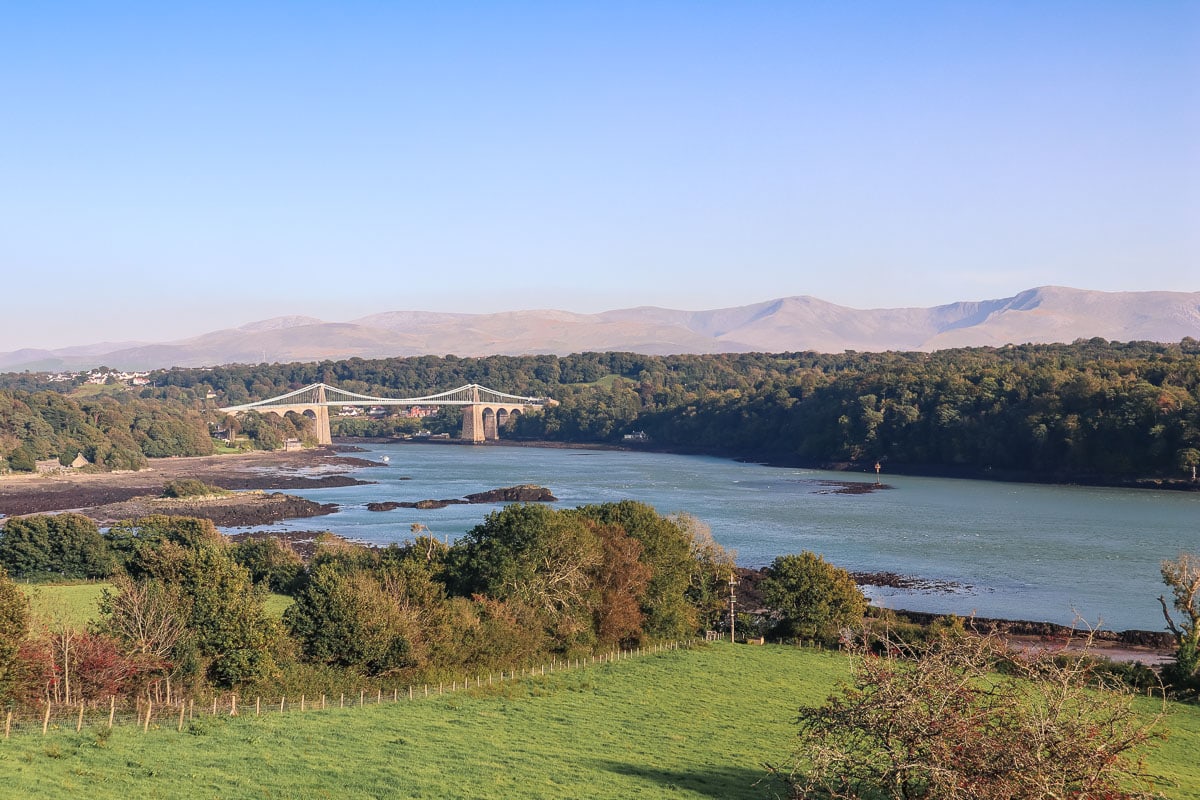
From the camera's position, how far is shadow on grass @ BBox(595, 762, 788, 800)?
9.05 m

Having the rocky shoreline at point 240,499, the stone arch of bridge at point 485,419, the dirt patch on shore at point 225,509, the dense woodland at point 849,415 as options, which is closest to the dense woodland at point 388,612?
the rocky shoreline at point 240,499

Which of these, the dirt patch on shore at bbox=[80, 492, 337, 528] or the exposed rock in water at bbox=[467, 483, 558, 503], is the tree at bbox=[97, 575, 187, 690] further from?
the exposed rock in water at bbox=[467, 483, 558, 503]

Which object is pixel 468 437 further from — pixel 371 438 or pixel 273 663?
pixel 273 663

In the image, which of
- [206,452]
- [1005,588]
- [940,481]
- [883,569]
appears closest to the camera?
[1005,588]

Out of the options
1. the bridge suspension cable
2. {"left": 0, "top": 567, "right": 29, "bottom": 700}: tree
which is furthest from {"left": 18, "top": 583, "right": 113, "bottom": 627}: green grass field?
the bridge suspension cable

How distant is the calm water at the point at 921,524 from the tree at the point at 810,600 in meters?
4.07

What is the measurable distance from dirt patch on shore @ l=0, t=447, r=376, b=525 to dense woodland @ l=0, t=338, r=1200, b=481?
318 centimetres

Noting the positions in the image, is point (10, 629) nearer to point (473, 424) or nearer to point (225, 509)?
point (225, 509)

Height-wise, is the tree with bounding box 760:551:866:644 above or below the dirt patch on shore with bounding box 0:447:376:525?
above

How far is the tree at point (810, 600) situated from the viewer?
769 inches

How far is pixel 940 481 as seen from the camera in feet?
175

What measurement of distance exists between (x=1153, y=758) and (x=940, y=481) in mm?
43399

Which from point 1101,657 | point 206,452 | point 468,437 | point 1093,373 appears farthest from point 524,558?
point 468,437

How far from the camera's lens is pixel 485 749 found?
10.3 meters
